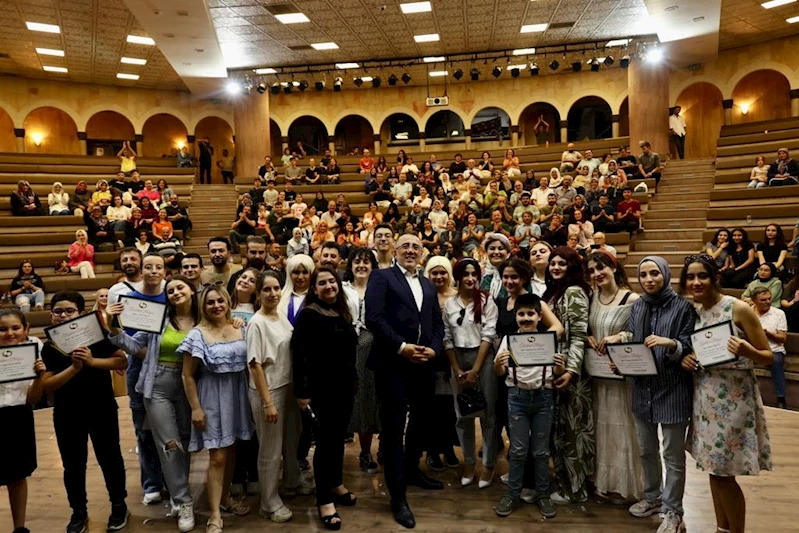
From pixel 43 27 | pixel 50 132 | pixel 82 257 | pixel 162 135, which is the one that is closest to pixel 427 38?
pixel 43 27

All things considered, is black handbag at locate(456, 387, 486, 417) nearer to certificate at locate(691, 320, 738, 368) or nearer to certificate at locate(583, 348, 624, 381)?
certificate at locate(583, 348, 624, 381)

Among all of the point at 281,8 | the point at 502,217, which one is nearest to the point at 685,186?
the point at 502,217

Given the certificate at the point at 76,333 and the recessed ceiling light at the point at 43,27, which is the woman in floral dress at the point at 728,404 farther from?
the recessed ceiling light at the point at 43,27

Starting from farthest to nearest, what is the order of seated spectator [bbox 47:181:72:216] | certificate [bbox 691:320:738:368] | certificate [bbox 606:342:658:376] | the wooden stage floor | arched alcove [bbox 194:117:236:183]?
Answer: arched alcove [bbox 194:117:236:183] < seated spectator [bbox 47:181:72:216] < the wooden stage floor < certificate [bbox 606:342:658:376] < certificate [bbox 691:320:738:368]

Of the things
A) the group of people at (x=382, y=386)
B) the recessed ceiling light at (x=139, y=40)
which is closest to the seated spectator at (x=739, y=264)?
the group of people at (x=382, y=386)

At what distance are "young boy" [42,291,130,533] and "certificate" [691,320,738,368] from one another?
267 cm

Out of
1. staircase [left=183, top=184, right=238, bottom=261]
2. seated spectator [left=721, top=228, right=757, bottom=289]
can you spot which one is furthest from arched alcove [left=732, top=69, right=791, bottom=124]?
staircase [left=183, top=184, right=238, bottom=261]

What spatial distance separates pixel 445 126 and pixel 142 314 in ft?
53.0

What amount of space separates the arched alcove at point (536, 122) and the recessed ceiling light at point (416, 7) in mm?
7786

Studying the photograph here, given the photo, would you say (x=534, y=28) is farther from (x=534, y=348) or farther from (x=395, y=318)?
(x=534, y=348)

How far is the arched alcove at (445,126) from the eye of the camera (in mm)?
17781

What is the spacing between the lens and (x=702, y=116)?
1611cm

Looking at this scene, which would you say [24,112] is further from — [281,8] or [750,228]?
[750,228]

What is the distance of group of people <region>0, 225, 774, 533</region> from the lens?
2.60 m
